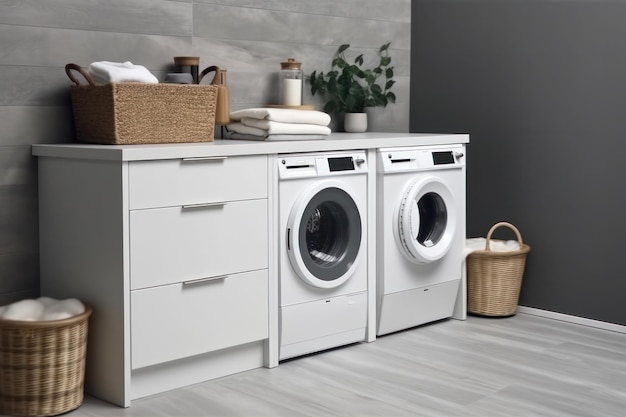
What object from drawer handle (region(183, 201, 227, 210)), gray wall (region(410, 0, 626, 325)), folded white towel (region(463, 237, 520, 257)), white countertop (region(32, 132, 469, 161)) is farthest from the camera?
folded white towel (region(463, 237, 520, 257))

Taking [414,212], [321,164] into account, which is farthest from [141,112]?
[414,212]

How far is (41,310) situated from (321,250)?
3.80 feet

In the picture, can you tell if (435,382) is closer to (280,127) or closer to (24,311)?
(280,127)

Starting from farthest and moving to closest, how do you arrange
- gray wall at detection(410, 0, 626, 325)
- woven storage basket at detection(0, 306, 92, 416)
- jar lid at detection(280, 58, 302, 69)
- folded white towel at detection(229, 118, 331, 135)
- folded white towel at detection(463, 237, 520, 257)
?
folded white towel at detection(463, 237, 520, 257)
jar lid at detection(280, 58, 302, 69)
gray wall at detection(410, 0, 626, 325)
folded white towel at detection(229, 118, 331, 135)
woven storage basket at detection(0, 306, 92, 416)

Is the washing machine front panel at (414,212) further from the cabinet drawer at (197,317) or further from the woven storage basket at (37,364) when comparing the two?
the woven storage basket at (37,364)

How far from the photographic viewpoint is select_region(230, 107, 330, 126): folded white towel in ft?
11.2

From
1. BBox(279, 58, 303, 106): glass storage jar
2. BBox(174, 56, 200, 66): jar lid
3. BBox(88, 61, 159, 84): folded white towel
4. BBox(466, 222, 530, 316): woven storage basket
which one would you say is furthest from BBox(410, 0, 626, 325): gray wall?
BBox(88, 61, 159, 84): folded white towel

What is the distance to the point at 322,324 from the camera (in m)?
3.46

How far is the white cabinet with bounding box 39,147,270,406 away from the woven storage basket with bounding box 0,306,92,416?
0.56ft

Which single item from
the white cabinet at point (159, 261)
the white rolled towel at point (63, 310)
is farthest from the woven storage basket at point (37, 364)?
the white cabinet at point (159, 261)

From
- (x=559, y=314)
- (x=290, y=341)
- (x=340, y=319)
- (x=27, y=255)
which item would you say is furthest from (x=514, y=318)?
(x=27, y=255)

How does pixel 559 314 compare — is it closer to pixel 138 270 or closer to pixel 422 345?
pixel 422 345

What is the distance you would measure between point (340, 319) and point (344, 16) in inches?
64.0

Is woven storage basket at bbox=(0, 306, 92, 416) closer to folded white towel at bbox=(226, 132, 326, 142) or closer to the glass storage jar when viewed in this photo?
folded white towel at bbox=(226, 132, 326, 142)
